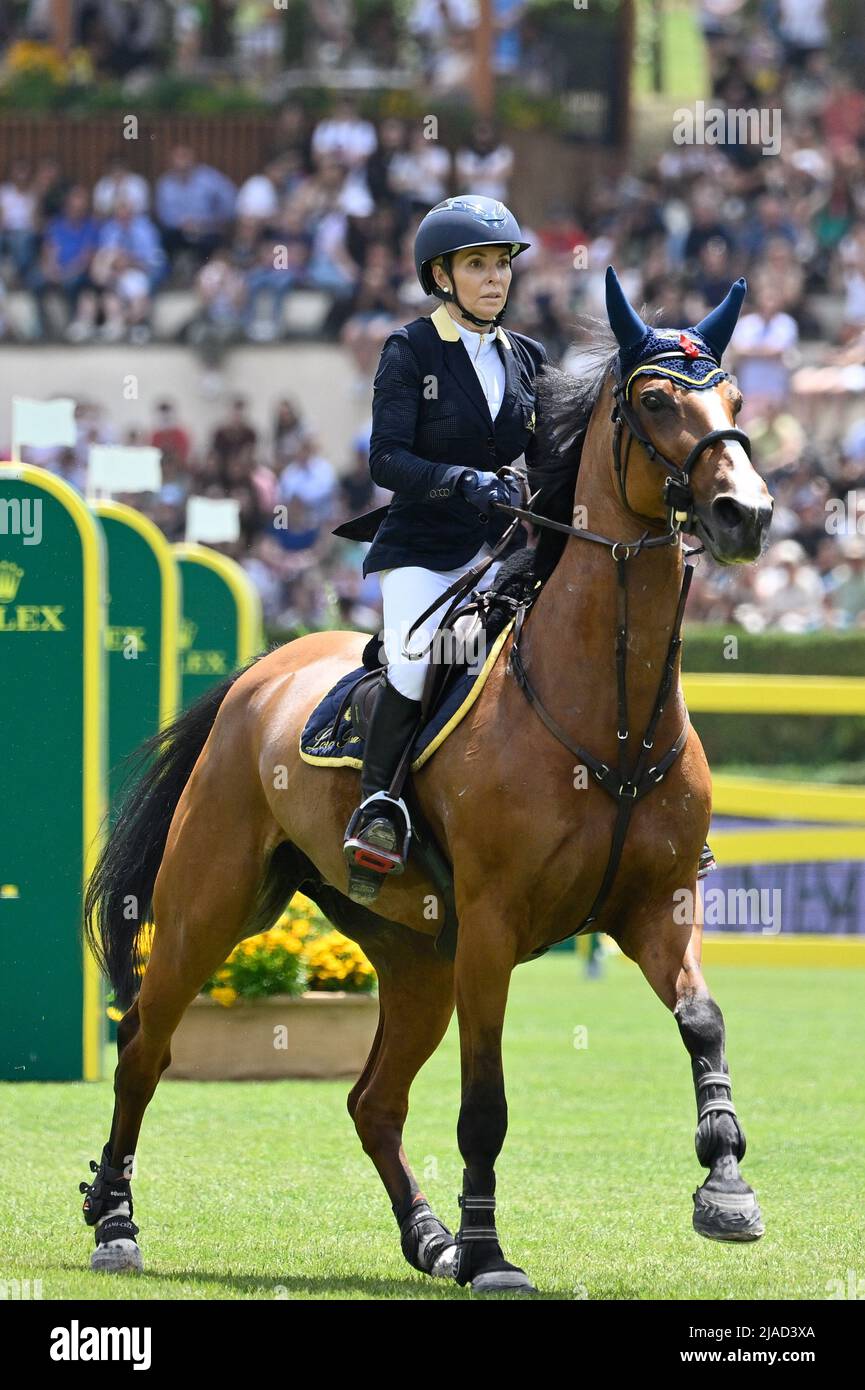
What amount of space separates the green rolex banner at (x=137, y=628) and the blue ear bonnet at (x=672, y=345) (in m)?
5.70

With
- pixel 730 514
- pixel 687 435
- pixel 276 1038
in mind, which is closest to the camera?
pixel 730 514

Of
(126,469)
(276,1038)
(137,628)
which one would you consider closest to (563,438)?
(276,1038)

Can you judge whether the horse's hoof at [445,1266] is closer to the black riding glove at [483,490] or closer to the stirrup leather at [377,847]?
the stirrup leather at [377,847]

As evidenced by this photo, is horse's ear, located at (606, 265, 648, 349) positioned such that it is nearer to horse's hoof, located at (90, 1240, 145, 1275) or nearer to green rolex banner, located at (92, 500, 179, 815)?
horse's hoof, located at (90, 1240, 145, 1275)

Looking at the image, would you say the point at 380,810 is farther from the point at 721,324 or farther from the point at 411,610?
the point at 721,324

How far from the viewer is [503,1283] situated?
580cm

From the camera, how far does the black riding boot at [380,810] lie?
623 centimetres

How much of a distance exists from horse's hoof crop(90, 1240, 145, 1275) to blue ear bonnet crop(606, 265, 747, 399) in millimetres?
2875

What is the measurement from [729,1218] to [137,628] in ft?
21.8

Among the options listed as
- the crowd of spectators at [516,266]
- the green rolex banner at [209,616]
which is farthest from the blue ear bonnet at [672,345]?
the crowd of spectators at [516,266]

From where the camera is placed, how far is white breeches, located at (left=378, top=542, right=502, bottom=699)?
6344 mm

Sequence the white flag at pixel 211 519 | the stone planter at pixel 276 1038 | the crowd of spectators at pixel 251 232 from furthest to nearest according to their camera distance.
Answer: the crowd of spectators at pixel 251 232 → the white flag at pixel 211 519 → the stone planter at pixel 276 1038

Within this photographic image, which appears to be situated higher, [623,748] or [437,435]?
[437,435]

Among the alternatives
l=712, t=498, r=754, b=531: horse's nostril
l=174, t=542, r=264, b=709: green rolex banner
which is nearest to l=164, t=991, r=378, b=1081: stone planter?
l=174, t=542, r=264, b=709: green rolex banner
